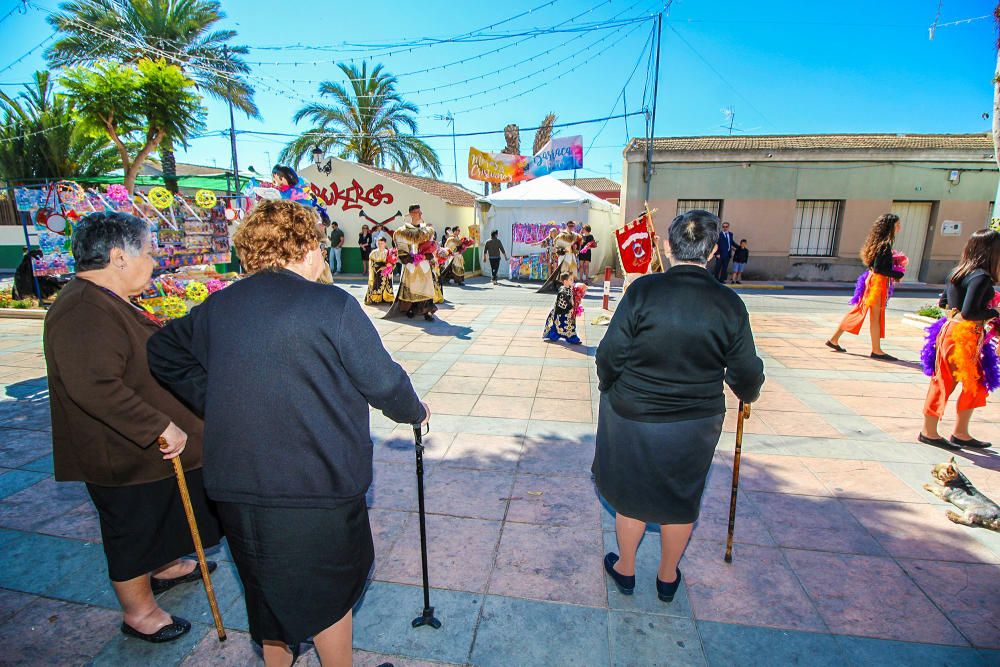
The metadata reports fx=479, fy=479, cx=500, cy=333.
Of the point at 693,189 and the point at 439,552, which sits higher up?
the point at 693,189

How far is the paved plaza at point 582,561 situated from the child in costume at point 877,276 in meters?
1.92

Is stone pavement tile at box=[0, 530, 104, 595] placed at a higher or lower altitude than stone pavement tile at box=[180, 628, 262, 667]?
higher

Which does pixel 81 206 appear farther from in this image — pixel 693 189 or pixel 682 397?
pixel 693 189

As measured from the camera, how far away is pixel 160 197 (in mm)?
6000

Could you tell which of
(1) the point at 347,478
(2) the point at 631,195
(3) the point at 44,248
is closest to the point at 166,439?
(1) the point at 347,478

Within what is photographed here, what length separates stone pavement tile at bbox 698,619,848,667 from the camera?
6.42ft

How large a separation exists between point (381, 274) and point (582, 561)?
8.58 metres

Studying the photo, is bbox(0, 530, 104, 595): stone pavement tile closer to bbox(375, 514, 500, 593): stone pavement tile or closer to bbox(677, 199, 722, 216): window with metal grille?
bbox(375, 514, 500, 593): stone pavement tile

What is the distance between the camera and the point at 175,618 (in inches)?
85.0

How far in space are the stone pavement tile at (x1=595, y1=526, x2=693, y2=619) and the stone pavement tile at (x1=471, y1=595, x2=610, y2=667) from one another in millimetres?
140

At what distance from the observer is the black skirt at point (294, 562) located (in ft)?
4.83

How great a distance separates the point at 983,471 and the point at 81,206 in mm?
9480

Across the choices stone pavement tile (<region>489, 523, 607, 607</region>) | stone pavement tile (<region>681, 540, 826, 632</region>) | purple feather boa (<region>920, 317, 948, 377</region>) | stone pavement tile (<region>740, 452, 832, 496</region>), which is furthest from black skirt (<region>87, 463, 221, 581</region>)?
purple feather boa (<region>920, 317, 948, 377</region>)

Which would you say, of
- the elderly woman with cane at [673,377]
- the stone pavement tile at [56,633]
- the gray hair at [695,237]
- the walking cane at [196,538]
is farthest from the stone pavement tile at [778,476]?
the stone pavement tile at [56,633]
